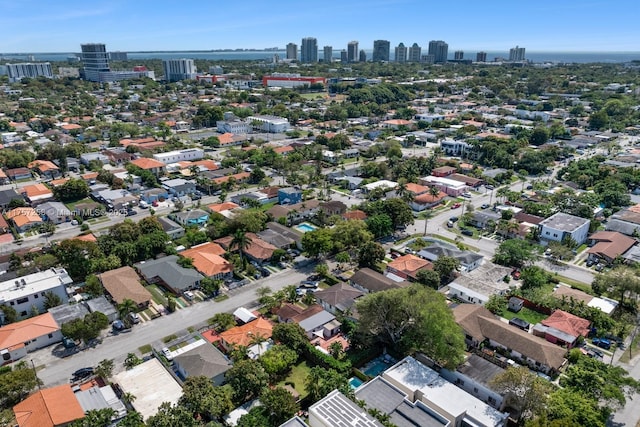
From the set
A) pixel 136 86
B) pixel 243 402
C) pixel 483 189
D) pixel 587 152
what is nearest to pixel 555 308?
pixel 243 402

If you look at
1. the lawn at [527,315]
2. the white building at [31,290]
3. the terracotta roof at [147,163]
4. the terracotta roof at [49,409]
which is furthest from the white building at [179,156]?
the lawn at [527,315]

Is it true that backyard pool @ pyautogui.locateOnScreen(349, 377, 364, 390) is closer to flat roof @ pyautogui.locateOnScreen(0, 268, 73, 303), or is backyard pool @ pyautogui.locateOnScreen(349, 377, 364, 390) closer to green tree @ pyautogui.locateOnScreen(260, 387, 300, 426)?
green tree @ pyautogui.locateOnScreen(260, 387, 300, 426)

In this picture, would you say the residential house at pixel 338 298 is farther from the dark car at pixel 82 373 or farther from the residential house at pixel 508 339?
the dark car at pixel 82 373

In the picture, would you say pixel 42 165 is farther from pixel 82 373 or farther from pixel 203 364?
pixel 203 364

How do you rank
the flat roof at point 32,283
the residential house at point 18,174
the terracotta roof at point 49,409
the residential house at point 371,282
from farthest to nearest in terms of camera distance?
the residential house at point 18,174, the residential house at point 371,282, the flat roof at point 32,283, the terracotta roof at point 49,409

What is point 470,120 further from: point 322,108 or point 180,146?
point 180,146
